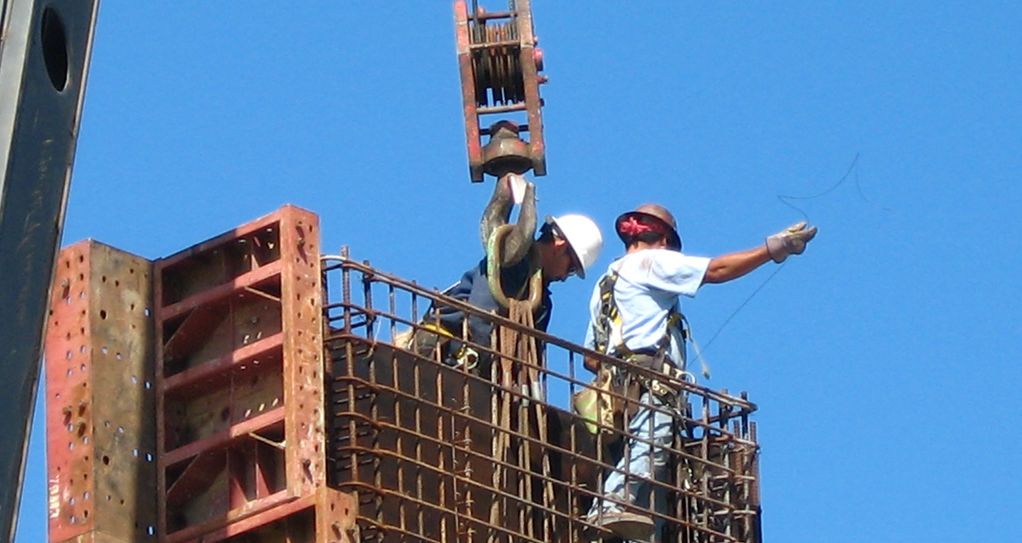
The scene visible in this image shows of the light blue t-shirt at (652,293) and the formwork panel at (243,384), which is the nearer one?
the formwork panel at (243,384)

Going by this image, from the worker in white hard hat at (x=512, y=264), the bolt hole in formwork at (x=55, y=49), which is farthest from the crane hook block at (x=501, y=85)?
the bolt hole in formwork at (x=55, y=49)

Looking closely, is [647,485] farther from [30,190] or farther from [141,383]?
[30,190]

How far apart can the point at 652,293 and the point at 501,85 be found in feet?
7.25

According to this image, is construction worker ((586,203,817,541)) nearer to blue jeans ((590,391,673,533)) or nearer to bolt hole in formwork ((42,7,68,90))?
blue jeans ((590,391,673,533))

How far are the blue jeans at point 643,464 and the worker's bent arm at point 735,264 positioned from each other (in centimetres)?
109

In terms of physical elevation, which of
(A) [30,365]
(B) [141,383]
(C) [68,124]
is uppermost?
(B) [141,383]

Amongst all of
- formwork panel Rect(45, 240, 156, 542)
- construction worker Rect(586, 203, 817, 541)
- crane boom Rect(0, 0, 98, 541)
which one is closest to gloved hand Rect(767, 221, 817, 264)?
construction worker Rect(586, 203, 817, 541)

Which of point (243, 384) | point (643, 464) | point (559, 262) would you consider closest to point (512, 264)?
point (559, 262)

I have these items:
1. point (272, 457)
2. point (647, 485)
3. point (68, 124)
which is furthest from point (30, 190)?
point (647, 485)

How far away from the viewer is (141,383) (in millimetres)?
24203

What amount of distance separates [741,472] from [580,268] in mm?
1910

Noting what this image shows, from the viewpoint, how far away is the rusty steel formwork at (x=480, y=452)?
23.6 m

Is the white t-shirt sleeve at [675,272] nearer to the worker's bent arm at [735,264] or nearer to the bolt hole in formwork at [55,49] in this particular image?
the worker's bent arm at [735,264]

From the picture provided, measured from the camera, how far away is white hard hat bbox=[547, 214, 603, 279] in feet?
87.2
